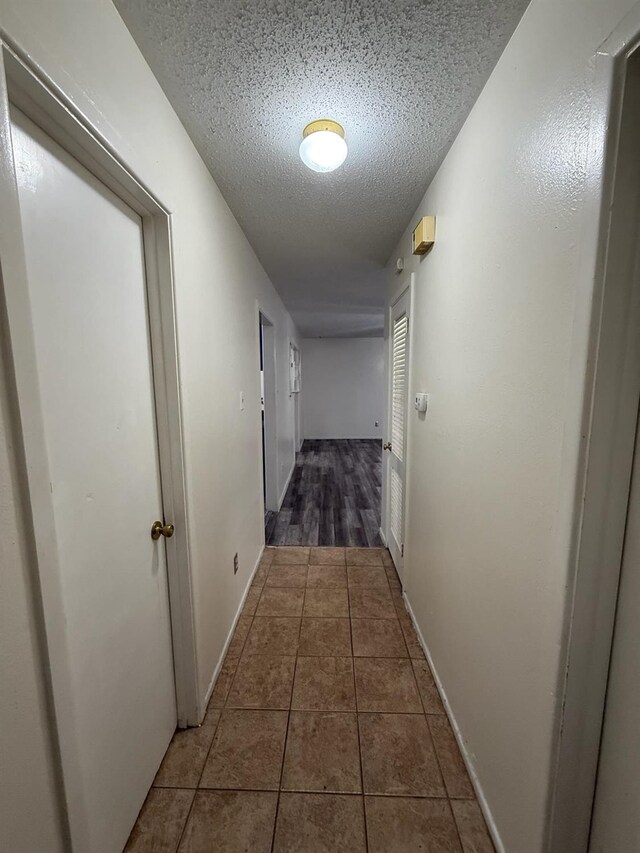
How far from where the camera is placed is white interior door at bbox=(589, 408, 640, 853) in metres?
0.66

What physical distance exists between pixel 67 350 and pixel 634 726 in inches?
57.1

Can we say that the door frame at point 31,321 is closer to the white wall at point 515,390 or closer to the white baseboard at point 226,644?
the white baseboard at point 226,644

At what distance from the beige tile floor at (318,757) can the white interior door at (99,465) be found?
0.19 metres

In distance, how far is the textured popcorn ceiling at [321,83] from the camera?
86 cm

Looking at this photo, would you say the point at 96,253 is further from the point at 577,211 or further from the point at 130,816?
the point at 130,816

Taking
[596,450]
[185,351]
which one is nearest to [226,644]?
[185,351]

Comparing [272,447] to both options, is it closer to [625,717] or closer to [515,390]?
[515,390]

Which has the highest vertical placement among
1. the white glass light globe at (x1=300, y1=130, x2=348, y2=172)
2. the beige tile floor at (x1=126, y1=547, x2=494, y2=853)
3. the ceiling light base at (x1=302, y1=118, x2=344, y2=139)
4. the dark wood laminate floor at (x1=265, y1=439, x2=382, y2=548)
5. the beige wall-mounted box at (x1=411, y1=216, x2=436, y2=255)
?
the ceiling light base at (x1=302, y1=118, x2=344, y2=139)

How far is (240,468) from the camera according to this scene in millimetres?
2104

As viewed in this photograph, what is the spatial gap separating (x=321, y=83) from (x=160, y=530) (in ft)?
5.26

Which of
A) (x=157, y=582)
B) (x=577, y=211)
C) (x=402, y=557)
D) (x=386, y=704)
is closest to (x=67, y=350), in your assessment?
(x=157, y=582)

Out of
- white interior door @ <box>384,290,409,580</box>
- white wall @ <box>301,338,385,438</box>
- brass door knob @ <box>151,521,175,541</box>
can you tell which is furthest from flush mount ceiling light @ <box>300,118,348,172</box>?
white wall @ <box>301,338,385,438</box>

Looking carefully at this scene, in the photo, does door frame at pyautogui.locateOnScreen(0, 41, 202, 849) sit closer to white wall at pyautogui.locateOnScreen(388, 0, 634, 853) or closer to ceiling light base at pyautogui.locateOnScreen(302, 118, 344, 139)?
ceiling light base at pyautogui.locateOnScreen(302, 118, 344, 139)

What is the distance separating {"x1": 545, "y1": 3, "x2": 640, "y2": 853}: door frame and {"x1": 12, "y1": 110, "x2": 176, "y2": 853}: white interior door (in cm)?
109
